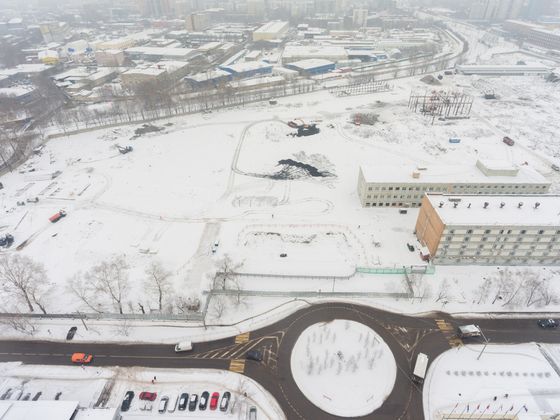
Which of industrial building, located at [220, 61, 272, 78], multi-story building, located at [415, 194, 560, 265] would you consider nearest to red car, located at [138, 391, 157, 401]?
multi-story building, located at [415, 194, 560, 265]

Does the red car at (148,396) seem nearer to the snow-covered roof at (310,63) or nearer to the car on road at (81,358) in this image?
the car on road at (81,358)

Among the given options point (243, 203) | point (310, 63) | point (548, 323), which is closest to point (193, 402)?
point (243, 203)

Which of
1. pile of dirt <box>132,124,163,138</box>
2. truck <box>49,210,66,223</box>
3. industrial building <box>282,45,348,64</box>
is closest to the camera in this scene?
truck <box>49,210,66,223</box>

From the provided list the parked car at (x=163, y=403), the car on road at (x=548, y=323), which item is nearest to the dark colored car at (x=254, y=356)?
the parked car at (x=163, y=403)

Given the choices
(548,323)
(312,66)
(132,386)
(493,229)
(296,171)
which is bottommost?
(132,386)

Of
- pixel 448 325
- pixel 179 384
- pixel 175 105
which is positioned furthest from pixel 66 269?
pixel 175 105

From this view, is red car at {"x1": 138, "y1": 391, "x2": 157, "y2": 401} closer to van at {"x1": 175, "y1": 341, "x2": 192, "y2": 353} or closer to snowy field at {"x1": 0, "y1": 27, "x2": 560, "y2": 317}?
van at {"x1": 175, "y1": 341, "x2": 192, "y2": 353}

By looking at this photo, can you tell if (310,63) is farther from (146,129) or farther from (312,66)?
(146,129)
